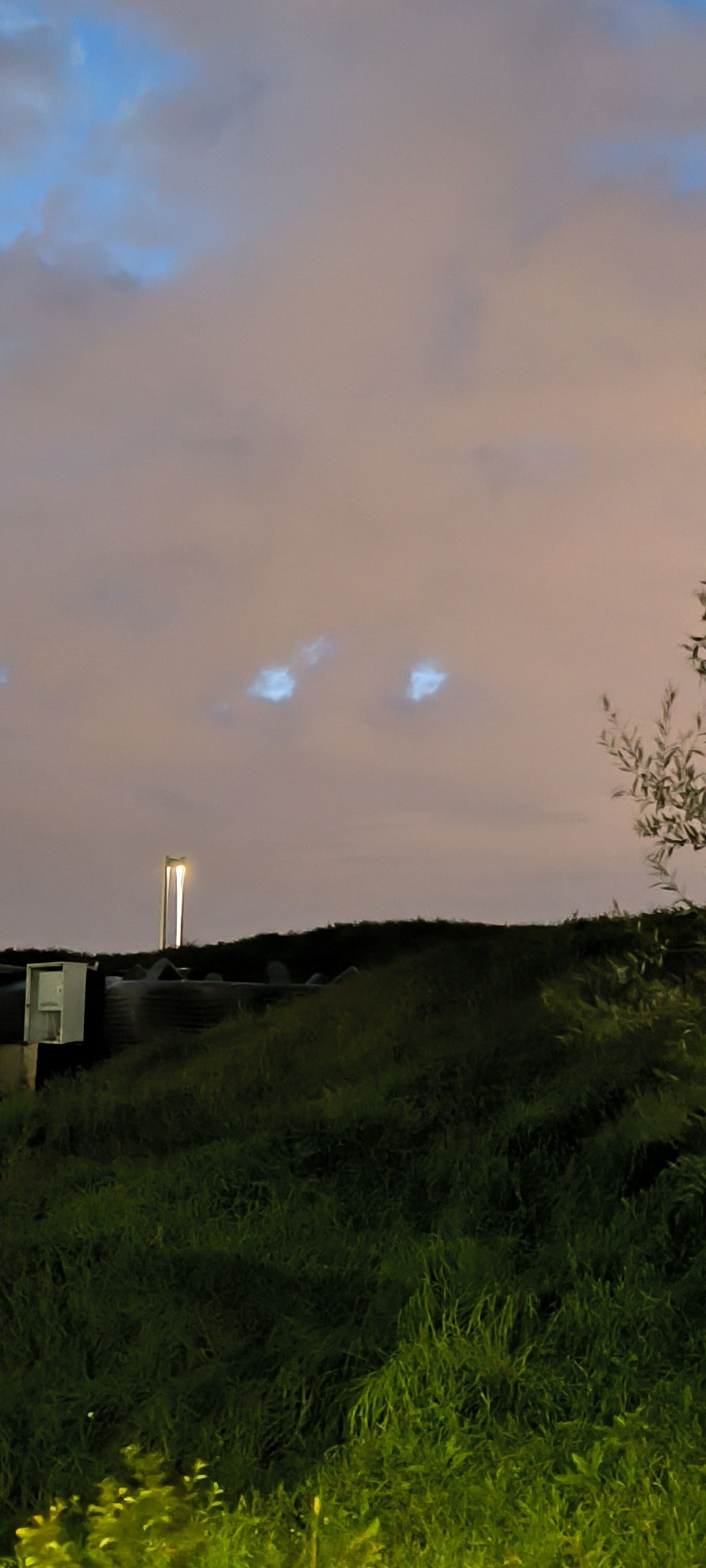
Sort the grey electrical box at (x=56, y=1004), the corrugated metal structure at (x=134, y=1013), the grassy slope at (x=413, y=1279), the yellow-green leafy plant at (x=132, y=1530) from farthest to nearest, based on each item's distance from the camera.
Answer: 1. the grey electrical box at (x=56, y=1004)
2. the corrugated metal structure at (x=134, y=1013)
3. the grassy slope at (x=413, y=1279)
4. the yellow-green leafy plant at (x=132, y=1530)

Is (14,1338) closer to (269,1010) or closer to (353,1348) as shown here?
(353,1348)

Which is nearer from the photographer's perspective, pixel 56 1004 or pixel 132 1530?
pixel 132 1530

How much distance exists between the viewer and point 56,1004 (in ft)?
68.4

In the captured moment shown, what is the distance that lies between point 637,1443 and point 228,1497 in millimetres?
2234

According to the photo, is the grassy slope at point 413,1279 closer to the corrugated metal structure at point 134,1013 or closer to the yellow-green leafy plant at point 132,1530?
the yellow-green leafy plant at point 132,1530

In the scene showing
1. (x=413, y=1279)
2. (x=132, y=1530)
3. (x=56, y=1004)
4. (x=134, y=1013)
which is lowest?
(x=132, y=1530)

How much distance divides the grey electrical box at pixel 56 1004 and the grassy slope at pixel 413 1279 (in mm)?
4528

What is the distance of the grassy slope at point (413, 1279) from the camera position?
23.9 ft

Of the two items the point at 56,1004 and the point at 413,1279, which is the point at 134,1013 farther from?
the point at 413,1279

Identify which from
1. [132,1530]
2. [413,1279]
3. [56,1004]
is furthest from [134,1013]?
[132,1530]

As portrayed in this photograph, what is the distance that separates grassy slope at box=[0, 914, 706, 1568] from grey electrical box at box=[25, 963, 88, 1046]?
4.53 metres

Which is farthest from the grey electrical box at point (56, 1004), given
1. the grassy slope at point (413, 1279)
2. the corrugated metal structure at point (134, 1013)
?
the grassy slope at point (413, 1279)

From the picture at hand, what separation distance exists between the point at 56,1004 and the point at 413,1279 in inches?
492

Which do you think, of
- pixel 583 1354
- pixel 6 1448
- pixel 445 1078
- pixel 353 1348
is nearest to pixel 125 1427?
pixel 6 1448
